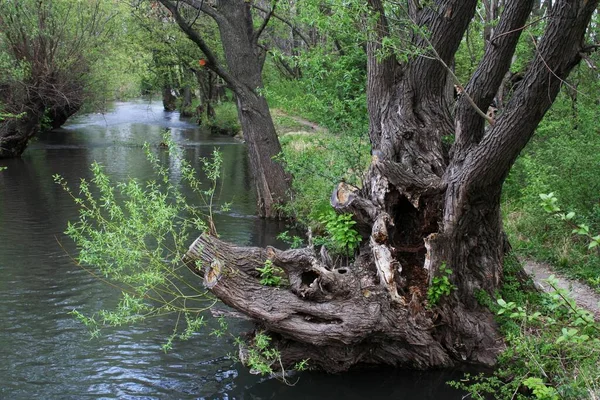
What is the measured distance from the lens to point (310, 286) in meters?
7.10

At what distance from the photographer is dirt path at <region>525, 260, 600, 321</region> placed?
777cm

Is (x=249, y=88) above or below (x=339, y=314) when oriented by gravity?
above

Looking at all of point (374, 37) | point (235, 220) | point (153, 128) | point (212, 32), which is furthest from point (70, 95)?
point (374, 37)

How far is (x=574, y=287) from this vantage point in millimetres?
8469

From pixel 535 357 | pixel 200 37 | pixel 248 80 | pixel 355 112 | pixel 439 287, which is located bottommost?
pixel 535 357

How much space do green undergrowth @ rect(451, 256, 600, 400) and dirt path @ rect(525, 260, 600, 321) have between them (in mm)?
540

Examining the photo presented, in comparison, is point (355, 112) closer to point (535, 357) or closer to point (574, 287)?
point (574, 287)

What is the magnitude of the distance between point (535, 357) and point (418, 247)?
2.08m

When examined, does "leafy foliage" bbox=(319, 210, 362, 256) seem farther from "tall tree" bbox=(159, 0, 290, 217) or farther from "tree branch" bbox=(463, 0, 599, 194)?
"tall tree" bbox=(159, 0, 290, 217)

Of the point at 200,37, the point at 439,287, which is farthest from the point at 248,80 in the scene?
the point at 439,287

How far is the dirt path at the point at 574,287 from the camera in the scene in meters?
7.77

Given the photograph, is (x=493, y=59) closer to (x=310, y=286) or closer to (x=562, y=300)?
(x=310, y=286)

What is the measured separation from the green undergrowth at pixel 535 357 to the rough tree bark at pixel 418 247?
0.29 metres

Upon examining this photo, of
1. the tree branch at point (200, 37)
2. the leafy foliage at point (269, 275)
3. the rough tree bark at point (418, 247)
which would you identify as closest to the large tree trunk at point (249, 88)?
the tree branch at point (200, 37)
